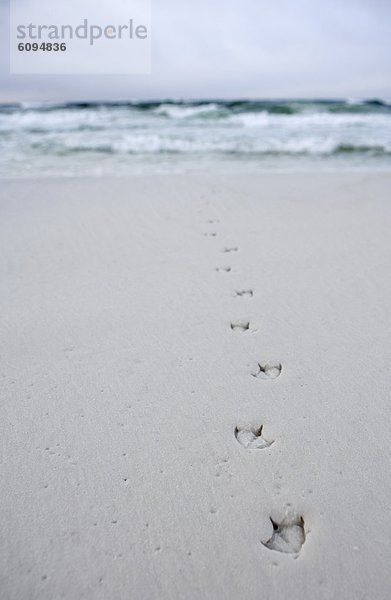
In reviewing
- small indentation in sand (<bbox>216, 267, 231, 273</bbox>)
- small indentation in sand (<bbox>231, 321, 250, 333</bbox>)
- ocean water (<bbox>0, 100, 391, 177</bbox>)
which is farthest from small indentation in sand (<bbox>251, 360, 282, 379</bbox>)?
ocean water (<bbox>0, 100, 391, 177</bbox>)

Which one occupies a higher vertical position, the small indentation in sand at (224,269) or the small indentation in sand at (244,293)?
the small indentation in sand at (224,269)

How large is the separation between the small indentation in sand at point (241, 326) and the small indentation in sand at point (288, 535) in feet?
3.37

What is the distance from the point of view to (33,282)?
2.69 m

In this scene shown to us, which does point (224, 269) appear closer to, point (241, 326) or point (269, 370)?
point (241, 326)

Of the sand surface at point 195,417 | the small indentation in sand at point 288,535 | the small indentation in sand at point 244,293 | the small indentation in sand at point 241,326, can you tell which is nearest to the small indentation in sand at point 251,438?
the sand surface at point 195,417

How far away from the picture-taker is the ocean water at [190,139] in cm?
629

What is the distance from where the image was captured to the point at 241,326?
223 cm

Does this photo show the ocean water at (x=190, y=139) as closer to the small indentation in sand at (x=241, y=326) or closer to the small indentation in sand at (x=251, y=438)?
the small indentation in sand at (x=241, y=326)

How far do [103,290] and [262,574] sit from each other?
1.79 meters

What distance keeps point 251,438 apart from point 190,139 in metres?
8.08

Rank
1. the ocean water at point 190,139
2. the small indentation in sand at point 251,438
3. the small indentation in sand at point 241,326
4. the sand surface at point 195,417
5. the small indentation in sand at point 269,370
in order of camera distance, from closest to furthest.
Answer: the sand surface at point 195,417 < the small indentation in sand at point 251,438 < the small indentation in sand at point 269,370 < the small indentation in sand at point 241,326 < the ocean water at point 190,139

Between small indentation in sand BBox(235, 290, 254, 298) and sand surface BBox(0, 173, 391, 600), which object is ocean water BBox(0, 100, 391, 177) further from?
small indentation in sand BBox(235, 290, 254, 298)

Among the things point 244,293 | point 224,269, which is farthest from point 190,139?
point 244,293

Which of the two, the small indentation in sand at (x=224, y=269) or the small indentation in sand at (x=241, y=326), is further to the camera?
the small indentation in sand at (x=224, y=269)
